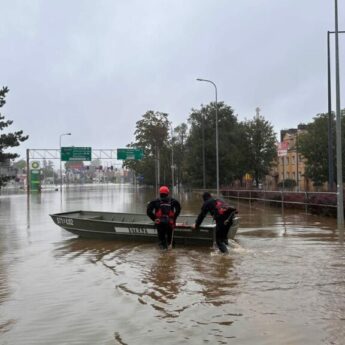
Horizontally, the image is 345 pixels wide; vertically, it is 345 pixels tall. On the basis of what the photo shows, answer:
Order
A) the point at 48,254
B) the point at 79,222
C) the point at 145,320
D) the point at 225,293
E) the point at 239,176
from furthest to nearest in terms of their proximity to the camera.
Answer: the point at 239,176 < the point at 79,222 < the point at 48,254 < the point at 225,293 < the point at 145,320

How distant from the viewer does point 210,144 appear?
5719cm

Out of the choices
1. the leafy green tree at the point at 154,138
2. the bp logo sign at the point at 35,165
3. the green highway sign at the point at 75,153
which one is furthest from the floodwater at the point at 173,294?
the bp logo sign at the point at 35,165

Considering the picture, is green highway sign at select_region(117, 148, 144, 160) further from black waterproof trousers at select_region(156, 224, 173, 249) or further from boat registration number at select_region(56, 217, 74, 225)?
black waterproof trousers at select_region(156, 224, 173, 249)

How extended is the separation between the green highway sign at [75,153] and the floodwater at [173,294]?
2615 inches

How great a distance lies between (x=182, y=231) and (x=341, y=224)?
7453mm

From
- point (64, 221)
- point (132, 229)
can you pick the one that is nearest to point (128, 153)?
point (64, 221)

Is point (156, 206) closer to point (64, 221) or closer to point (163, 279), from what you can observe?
point (163, 279)

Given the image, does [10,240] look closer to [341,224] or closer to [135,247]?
[135,247]

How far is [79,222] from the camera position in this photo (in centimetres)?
1581

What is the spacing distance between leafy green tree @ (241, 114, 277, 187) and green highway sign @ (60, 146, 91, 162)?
113ft

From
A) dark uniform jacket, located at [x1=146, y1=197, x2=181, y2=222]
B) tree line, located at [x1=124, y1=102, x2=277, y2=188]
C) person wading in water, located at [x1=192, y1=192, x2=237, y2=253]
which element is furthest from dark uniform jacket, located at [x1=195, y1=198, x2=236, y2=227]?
tree line, located at [x1=124, y1=102, x2=277, y2=188]

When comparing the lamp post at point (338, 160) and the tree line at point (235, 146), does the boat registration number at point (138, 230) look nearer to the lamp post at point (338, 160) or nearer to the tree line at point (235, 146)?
the lamp post at point (338, 160)

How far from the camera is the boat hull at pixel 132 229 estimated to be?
13.5m

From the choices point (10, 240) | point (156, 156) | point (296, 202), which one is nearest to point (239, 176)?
point (296, 202)
